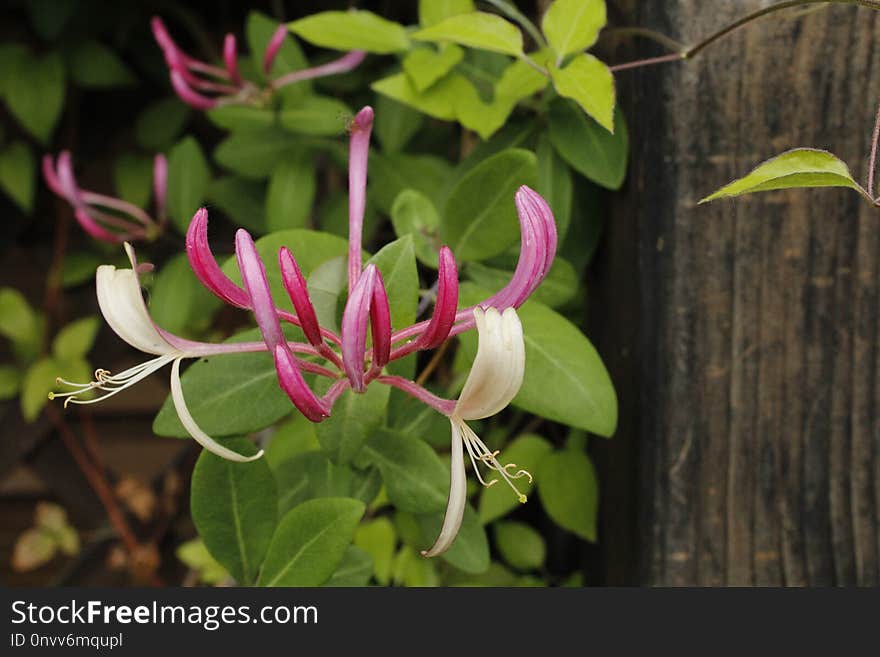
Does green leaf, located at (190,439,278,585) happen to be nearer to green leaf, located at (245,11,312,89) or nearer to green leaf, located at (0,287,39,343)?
green leaf, located at (245,11,312,89)

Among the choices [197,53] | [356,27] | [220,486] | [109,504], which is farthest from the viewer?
[109,504]

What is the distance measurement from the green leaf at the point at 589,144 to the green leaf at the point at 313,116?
22 centimetres

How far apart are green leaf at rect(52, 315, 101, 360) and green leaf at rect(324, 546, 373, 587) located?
27.6 inches

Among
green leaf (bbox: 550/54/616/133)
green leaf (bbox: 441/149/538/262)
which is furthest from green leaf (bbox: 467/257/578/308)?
green leaf (bbox: 550/54/616/133)

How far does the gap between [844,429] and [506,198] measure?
0.91ft

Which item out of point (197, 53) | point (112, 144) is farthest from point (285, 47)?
point (112, 144)

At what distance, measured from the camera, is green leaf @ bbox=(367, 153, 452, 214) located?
756mm

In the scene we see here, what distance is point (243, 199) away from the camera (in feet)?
2.95

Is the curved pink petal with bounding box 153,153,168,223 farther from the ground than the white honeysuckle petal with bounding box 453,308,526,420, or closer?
farther from the ground

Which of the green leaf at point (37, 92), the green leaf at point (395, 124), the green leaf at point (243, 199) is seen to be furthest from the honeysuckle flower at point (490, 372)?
→ the green leaf at point (37, 92)

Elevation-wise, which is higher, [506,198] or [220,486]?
[506,198]

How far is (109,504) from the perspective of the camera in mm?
1367

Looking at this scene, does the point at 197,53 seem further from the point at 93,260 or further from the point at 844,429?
A: the point at 844,429

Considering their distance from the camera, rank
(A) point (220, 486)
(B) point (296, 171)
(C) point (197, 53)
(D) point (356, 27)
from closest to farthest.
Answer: (A) point (220, 486) → (D) point (356, 27) → (B) point (296, 171) → (C) point (197, 53)
